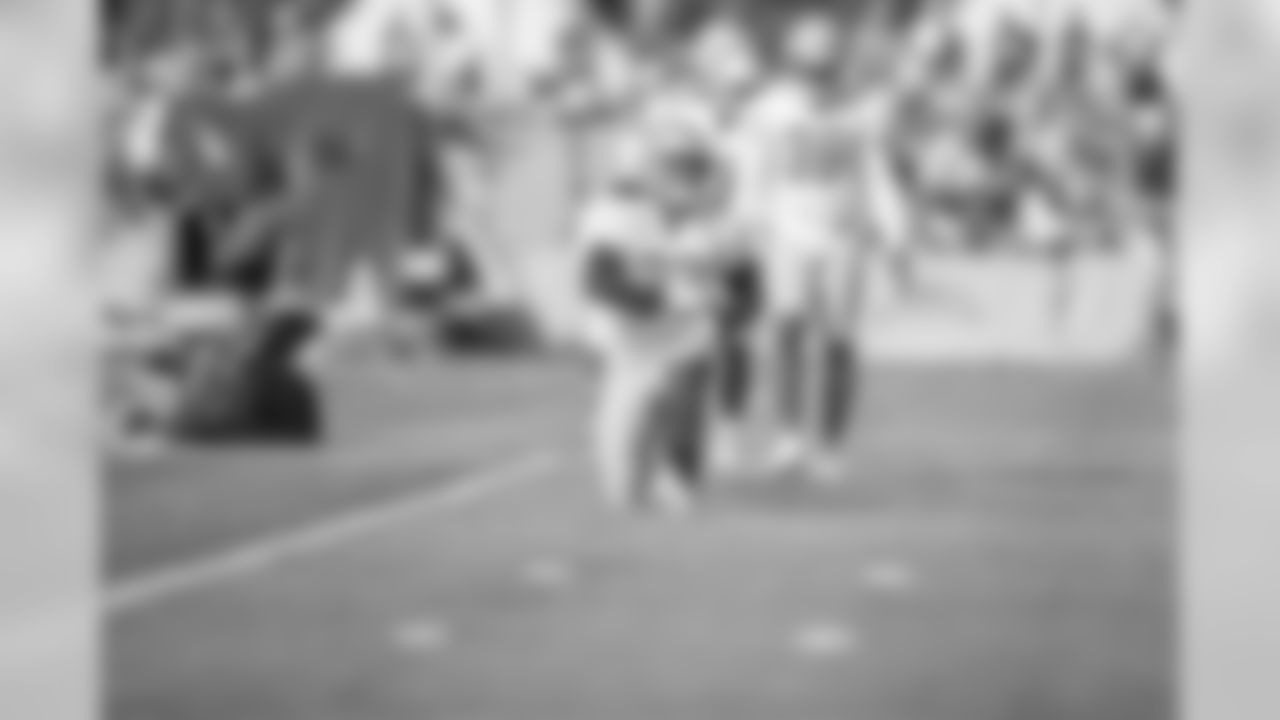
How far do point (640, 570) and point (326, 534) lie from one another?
0.32 metres

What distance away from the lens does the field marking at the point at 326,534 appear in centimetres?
221

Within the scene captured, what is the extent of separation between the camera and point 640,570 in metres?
2.20

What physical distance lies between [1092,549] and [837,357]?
1.01 feet

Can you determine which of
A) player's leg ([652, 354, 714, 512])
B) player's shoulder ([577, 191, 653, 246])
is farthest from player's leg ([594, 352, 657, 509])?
player's shoulder ([577, 191, 653, 246])

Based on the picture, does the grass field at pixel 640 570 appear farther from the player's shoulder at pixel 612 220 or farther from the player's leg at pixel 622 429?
the player's shoulder at pixel 612 220

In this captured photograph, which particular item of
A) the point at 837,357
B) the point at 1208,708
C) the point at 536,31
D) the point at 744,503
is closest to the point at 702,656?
the point at 744,503

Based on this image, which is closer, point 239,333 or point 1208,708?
point 1208,708

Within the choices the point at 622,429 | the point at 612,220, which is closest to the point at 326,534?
the point at 622,429

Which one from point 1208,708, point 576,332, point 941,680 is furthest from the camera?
point 576,332

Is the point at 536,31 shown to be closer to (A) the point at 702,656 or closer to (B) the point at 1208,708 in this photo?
(A) the point at 702,656

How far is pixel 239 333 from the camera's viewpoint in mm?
2270

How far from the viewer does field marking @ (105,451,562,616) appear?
2.21m

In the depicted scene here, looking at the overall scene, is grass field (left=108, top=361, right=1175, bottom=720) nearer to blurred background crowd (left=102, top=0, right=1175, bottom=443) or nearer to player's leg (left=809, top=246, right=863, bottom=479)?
player's leg (left=809, top=246, right=863, bottom=479)

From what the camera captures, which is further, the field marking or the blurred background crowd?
the field marking
